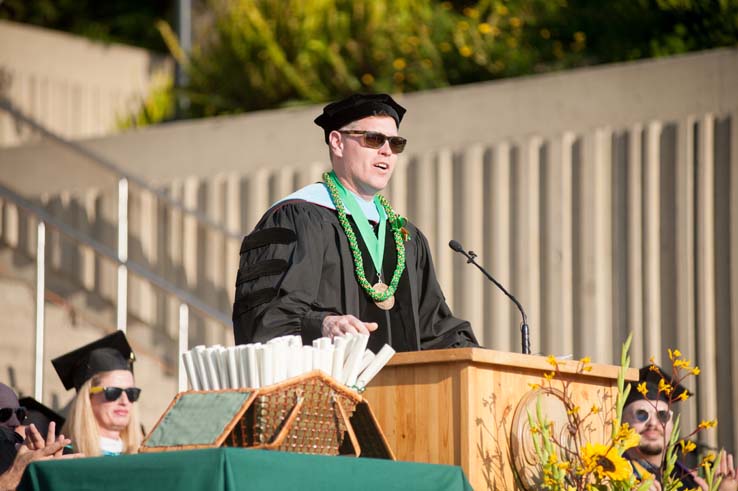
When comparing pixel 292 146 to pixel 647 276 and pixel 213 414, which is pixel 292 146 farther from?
pixel 213 414

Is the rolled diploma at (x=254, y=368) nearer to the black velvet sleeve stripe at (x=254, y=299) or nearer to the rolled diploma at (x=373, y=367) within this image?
the rolled diploma at (x=373, y=367)

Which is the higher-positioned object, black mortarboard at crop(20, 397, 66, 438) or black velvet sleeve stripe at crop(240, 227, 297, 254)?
black velvet sleeve stripe at crop(240, 227, 297, 254)

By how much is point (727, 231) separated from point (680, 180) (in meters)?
0.44

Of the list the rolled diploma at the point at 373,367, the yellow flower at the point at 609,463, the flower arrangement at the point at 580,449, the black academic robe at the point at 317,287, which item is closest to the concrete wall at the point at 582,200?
the black academic robe at the point at 317,287

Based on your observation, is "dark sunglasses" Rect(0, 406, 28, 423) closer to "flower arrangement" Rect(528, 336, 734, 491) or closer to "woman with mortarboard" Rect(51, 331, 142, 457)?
"woman with mortarboard" Rect(51, 331, 142, 457)

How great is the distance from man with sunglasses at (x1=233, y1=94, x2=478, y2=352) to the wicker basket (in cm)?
85

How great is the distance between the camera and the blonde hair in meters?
6.39

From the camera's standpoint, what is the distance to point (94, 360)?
6.95 metres

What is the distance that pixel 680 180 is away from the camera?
28.6 feet

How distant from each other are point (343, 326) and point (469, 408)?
47cm

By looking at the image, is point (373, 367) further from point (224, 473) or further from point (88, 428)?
point (88, 428)

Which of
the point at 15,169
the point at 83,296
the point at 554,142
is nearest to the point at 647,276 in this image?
the point at 554,142


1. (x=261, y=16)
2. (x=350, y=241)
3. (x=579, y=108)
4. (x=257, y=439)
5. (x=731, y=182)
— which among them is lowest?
(x=257, y=439)

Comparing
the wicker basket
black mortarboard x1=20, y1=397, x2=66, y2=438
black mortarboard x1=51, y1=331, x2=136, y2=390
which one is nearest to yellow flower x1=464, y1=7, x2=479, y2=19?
black mortarboard x1=51, y1=331, x2=136, y2=390
